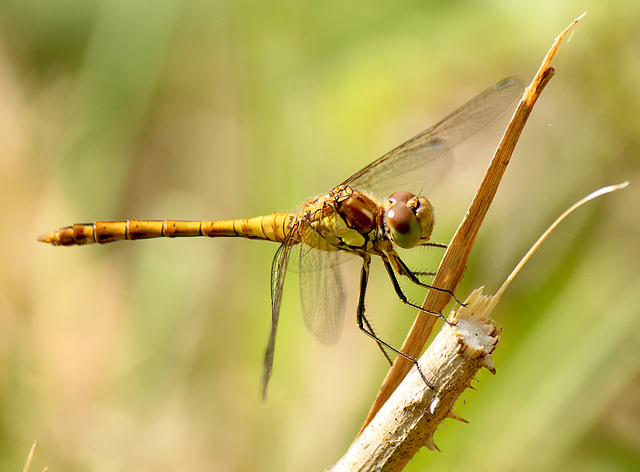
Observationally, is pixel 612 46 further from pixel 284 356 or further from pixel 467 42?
pixel 284 356

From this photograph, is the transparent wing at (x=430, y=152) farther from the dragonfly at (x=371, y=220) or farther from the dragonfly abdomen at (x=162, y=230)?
the dragonfly abdomen at (x=162, y=230)

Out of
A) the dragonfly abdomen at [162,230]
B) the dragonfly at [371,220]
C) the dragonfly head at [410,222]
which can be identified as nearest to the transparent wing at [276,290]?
the dragonfly at [371,220]

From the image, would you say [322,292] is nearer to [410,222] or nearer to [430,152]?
[410,222]

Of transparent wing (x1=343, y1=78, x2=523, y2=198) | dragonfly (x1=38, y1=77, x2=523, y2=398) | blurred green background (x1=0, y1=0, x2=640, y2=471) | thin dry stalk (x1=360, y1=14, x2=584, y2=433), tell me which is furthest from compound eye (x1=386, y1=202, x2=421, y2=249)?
thin dry stalk (x1=360, y1=14, x2=584, y2=433)

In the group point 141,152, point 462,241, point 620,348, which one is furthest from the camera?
point 141,152

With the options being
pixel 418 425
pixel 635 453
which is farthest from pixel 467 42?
pixel 418 425

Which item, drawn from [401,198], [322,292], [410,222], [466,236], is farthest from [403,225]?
[466,236]
